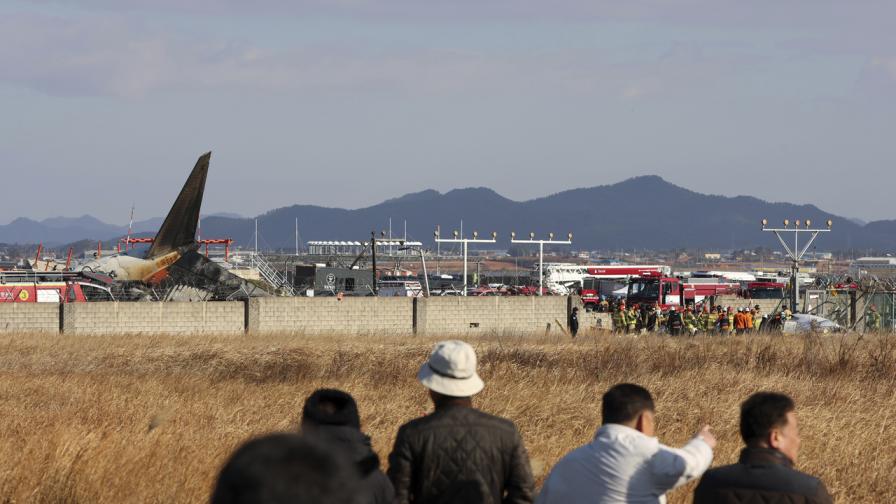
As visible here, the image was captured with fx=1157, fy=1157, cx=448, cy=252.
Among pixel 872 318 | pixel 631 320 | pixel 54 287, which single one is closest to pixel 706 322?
pixel 631 320

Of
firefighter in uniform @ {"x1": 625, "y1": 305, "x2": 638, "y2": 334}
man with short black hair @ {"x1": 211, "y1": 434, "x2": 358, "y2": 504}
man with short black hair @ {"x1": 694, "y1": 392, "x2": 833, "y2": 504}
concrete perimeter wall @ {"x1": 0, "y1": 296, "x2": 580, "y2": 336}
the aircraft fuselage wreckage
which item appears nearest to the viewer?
man with short black hair @ {"x1": 211, "y1": 434, "x2": 358, "y2": 504}

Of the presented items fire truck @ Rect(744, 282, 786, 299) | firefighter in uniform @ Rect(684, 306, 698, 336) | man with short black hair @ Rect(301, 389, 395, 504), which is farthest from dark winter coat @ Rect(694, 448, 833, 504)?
fire truck @ Rect(744, 282, 786, 299)

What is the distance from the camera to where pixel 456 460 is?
20.6ft

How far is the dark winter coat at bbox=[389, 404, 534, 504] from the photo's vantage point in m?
6.27

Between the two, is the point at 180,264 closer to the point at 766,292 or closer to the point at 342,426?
the point at 766,292

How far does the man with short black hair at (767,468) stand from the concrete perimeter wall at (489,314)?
119 feet

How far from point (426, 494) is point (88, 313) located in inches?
1403

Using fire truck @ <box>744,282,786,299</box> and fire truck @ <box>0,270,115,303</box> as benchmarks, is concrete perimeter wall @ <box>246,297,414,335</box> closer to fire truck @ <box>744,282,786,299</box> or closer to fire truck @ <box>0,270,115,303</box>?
fire truck @ <box>0,270,115,303</box>

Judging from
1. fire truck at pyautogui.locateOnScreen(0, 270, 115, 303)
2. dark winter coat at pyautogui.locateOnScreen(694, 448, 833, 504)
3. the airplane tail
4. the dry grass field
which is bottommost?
the dry grass field

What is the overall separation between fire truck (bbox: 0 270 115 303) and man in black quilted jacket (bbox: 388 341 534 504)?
140 feet

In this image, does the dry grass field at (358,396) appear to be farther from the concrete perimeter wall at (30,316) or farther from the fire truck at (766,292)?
the fire truck at (766,292)

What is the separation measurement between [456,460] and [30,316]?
118 feet

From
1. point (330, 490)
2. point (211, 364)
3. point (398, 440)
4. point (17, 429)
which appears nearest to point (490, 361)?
point (211, 364)

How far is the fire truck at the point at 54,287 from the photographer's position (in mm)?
47150
